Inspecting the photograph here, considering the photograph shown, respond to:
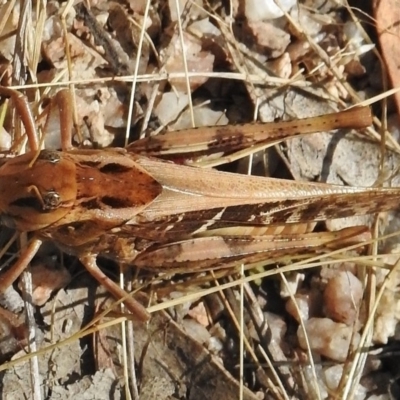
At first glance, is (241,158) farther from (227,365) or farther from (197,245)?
(227,365)

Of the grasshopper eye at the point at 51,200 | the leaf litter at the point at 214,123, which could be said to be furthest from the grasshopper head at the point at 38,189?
the leaf litter at the point at 214,123

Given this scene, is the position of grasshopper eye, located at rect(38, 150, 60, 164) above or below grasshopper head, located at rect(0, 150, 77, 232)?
above

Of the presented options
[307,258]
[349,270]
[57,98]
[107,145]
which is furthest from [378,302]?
[57,98]

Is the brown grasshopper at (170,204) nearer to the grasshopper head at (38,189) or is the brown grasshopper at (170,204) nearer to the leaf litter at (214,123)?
the grasshopper head at (38,189)

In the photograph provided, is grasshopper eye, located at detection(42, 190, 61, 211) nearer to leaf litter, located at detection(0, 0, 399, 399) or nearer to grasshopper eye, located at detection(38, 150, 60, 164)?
grasshopper eye, located at detection(38, 150, 60, 164)

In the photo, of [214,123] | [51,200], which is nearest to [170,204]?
[51,200]

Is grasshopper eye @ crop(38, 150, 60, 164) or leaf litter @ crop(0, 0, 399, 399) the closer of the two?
grasshopper eye @ crop(38, 150, 60, 164)

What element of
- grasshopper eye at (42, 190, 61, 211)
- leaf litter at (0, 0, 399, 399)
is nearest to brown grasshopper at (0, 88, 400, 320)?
grasshopper eye at (42, 190, 61, 211)
